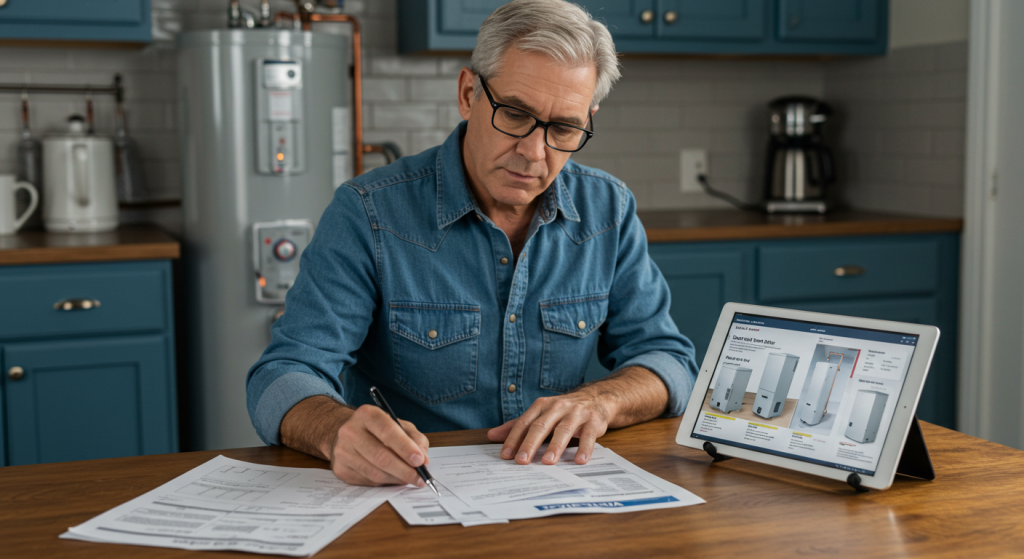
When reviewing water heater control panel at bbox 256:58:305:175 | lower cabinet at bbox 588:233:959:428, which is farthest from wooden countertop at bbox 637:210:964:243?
water heater control panel at bbox 256:58:305:175

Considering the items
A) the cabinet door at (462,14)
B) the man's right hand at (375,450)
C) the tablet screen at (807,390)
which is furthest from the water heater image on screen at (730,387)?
the cabinet door at (462,14)

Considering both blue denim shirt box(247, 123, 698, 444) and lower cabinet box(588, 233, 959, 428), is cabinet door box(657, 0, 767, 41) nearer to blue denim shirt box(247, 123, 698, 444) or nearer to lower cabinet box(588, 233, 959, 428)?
lower cabinet box(588, 233, 959, 428)

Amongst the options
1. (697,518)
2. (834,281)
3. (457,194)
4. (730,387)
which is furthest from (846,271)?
(697,518)

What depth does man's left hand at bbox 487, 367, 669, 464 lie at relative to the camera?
1.11 metres

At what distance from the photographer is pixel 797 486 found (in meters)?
1.04

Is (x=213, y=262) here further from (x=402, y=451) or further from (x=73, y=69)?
(x=402, y=451)

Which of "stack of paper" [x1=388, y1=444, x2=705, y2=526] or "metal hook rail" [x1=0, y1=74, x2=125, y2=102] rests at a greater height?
"metal hook rail" [x1=0, y1=74, x2=125, y2=102]

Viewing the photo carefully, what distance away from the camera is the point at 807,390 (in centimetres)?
108

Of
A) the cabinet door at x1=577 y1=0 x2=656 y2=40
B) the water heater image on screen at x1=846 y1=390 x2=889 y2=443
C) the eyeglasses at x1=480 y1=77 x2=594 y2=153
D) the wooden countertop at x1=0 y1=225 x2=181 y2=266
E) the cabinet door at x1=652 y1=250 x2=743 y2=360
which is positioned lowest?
the cabinet door at x1=652 y1=250 x2=743 y2=360

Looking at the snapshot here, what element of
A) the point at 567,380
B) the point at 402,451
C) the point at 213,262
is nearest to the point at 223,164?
the point at 213,262

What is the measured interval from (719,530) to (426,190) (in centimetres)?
80

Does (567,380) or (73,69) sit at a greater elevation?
(73,69)

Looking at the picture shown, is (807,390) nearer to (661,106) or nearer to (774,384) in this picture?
(774,384)

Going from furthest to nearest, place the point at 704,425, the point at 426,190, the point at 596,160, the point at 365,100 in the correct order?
the point at 596,160, the point at 365,100, the point at 426,190, the point at 704,425
